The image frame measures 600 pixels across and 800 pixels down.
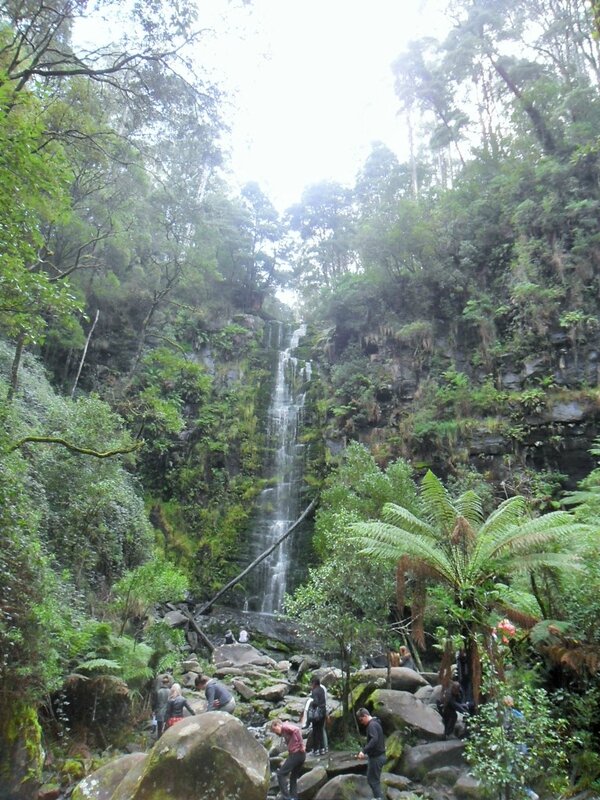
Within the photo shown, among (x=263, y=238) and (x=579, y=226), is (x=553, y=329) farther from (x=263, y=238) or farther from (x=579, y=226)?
(x=263, y=238)

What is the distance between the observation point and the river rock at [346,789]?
5.91m

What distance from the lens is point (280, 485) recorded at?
66.3 feet

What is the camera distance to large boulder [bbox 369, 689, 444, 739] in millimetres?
7156

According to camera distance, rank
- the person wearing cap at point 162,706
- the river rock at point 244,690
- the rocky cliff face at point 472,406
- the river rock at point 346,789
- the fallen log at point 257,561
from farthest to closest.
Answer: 1. the fallen log at point 257,561
2. the rocky cliff face at point 472,406
3. the river rock at point 244,690
4. the person wearing cap at point 162,706
5. the river rock at point 346,789

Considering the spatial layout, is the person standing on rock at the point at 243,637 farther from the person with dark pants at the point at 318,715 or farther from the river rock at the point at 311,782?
the river rock at the point at 311,782

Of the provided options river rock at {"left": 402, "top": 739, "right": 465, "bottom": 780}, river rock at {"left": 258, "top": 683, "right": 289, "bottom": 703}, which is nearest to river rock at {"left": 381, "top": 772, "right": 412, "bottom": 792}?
river rock at {"left": 402, "top": 739, "right": 465, "bottom": 780}

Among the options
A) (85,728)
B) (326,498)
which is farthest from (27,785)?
(326,498)

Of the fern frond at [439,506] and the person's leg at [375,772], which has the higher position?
the fern frond at [439,506]

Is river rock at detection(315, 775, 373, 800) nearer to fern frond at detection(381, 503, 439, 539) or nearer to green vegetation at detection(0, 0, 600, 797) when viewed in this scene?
green vegetation at detection(0, 0, 600, 797)

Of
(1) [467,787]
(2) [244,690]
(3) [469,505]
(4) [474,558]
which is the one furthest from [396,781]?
(2) [244,690]

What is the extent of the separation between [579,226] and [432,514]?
13.7 m

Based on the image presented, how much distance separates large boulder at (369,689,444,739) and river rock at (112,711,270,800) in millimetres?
2872

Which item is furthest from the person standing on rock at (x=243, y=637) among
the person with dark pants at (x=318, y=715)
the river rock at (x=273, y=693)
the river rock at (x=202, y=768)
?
the river rock at (x=202, y=768)

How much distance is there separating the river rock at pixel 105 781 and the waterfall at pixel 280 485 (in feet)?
36.4
